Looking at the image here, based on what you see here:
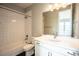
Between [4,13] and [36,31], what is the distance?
590 mm

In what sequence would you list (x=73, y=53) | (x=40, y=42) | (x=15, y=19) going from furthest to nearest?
1. (x=40, y=42)
2. (x=15, y=19)
3. (x=73, y=53)

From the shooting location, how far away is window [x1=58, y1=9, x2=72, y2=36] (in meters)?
1.55

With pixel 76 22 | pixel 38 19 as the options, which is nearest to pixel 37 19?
pixel 38 19

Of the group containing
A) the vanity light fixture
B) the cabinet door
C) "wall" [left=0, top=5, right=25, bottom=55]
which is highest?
the vanity light fixture

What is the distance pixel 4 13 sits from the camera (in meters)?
1.39

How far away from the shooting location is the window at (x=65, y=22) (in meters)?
1.55

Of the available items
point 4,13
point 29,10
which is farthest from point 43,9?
point 4,13

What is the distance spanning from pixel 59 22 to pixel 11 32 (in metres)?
0.82

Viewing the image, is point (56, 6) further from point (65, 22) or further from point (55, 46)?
point (55, 46)

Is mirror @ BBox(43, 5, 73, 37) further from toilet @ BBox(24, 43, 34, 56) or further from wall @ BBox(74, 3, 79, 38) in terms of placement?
toilet @ BBox(24, 43, 34, 56)

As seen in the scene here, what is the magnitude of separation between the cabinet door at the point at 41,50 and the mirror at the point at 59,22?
0.26 m

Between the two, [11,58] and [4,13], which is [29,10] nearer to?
[4,13]

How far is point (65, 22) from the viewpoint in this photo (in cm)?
155

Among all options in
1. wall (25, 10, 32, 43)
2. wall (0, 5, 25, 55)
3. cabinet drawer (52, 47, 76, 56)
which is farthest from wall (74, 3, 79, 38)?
wall (0, 5, 25, 55)
